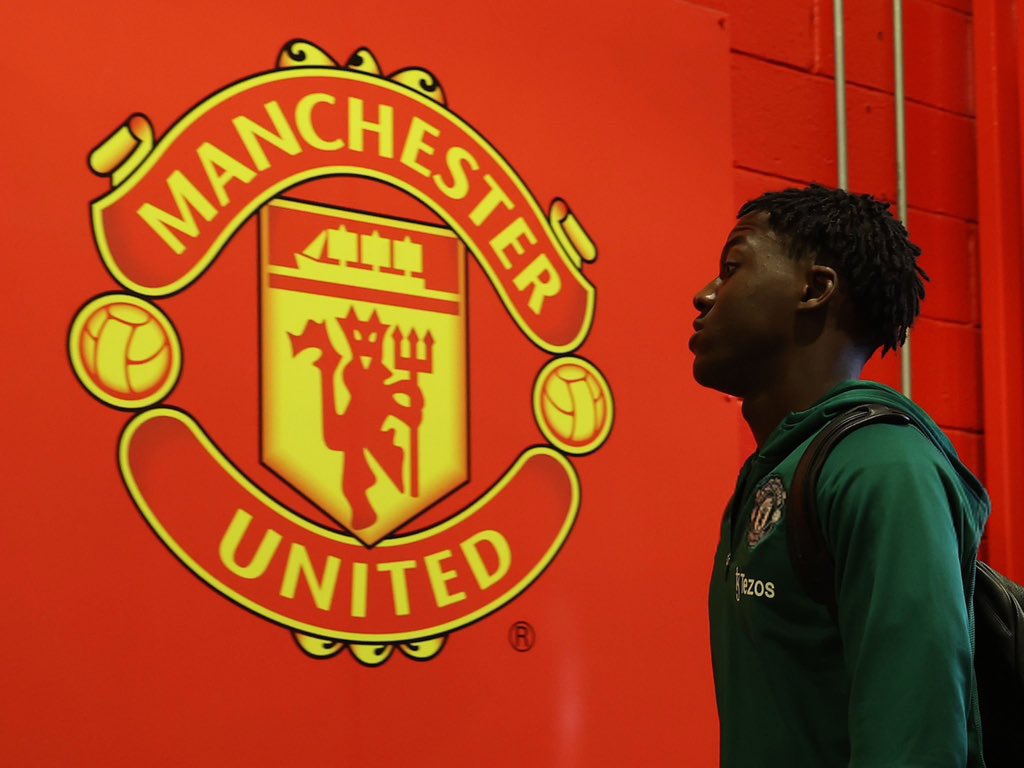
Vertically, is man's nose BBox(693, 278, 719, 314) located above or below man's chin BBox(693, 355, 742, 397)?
above

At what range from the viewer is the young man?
113 centimetres

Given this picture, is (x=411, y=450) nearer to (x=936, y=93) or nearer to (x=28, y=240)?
(x=28, y=240)

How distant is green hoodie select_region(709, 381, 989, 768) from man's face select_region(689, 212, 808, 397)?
0.31ft

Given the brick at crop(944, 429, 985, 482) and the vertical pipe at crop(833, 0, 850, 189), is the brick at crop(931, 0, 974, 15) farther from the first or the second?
the brick at crop(944, 429, 985, 482)

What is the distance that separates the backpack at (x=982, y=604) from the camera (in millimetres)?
1226

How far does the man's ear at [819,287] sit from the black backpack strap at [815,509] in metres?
0.17

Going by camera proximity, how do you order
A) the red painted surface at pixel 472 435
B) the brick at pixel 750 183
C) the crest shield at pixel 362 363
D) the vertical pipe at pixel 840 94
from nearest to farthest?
the red painted surface at pixel 472 435 → the crest shield at pixel 362 363 → the brick at pixel 750 183 → the vertical pipe at pixel 840 94

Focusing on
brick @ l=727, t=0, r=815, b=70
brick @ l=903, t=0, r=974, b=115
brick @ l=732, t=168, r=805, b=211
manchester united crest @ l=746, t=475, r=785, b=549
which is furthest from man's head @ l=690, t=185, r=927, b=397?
brick @ l=903, t=0, r=974, b=115

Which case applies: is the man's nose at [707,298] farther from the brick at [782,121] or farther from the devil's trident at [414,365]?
the brick at [782,121]

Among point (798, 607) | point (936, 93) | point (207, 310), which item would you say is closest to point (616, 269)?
point (207, 310)

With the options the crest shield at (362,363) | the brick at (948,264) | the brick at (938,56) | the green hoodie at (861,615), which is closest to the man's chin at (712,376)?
the green hoodie at (861,615)

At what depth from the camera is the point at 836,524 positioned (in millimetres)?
1202

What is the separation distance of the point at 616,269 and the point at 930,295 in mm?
719

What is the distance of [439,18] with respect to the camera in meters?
2.22
